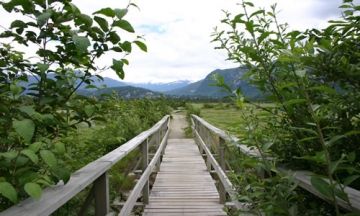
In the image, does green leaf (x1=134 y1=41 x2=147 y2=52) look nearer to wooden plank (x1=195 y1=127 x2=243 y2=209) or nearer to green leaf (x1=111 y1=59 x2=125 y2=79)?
green leaf (x1=111 y1=59 x2=125 y2=79)

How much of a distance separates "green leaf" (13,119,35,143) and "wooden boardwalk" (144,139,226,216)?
3471mm

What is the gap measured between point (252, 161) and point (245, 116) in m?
0.18

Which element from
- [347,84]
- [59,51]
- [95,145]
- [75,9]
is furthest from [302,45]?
[95,145]

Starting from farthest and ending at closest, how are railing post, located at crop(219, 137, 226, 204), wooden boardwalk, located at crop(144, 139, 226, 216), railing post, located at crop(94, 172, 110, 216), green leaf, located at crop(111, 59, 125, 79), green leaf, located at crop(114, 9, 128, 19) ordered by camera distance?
railing post, located at crop(219, 137, 226, 204)
wooden boardwalk, located at crop(144, 139, 226, 216)
railing post, located at crop(94, 172, 110, 216)
green leaf, located at crop(111, 59, 125, 79)
green leaf, located at crop(114, 9, 128, 19)

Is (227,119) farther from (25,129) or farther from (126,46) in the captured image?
(25,129)

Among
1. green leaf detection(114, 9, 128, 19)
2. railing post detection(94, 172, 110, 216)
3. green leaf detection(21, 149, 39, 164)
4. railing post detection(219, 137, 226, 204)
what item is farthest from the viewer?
railing post detection(219, 137, 226, 204)

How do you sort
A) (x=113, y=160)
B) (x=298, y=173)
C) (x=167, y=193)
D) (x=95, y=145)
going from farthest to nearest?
(x=167, y=193) → (x=95, y=145) → (x=113, y=160) → (x=298, y=173)

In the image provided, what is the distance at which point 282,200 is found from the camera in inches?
52.7

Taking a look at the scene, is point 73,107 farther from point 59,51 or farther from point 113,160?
point 113,160

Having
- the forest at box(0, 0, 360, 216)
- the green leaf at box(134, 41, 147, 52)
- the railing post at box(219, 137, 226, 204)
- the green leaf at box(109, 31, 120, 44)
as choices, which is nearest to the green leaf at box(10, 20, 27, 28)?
the forest at box(0, 0, 360, 216)

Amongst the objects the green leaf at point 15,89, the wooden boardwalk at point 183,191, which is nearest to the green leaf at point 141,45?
the green leaf at point 15,89

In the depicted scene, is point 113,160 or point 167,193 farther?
point 167,193

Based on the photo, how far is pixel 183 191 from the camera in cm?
595

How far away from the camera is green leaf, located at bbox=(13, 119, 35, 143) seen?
1.32 m
